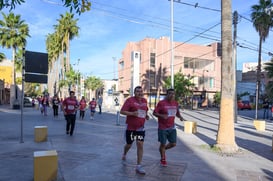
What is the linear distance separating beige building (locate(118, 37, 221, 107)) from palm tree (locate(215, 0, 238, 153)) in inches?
1401

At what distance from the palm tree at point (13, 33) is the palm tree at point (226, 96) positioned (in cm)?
2939

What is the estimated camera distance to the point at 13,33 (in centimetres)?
3434

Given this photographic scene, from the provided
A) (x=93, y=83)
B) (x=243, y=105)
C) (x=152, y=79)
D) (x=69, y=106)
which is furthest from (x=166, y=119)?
(x=93, y=83)

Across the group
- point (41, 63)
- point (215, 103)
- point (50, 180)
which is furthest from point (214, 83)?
point (50, 180)

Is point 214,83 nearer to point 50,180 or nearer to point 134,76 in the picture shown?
point 134,76

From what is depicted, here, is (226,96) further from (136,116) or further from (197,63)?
(197,63)

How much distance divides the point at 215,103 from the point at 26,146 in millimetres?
47696

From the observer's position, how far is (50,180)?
5.34m

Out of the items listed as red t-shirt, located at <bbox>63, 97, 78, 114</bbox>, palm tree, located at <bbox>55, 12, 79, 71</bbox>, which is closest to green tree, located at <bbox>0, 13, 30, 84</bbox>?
palm tree, located at <bbox>55, 12, 79, 71</bbox>

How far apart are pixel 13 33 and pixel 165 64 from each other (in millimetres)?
24932

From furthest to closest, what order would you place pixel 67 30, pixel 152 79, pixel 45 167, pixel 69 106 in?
pixel 152 79 < pixel 67 30 < pixel 69 106 < pixel 45 167

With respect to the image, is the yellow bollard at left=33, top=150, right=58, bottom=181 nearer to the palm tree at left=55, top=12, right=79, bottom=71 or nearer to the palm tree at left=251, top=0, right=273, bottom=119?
the palm tree at left=251, top=0, right=273, bottom=119

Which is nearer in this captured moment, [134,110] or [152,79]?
[134,110]

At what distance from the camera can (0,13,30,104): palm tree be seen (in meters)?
34.1
